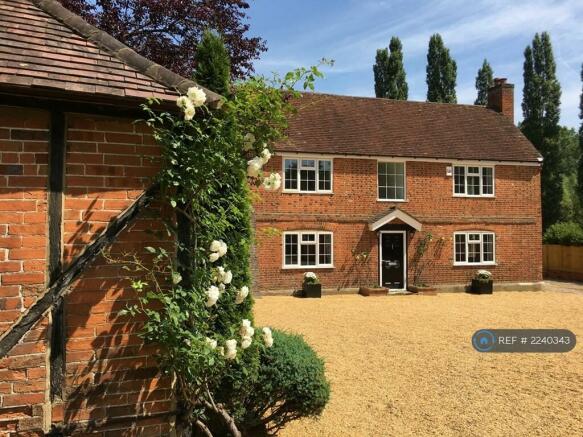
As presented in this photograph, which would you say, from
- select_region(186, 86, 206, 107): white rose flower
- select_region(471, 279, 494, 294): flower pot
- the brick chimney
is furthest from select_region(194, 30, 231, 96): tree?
the brick chimney

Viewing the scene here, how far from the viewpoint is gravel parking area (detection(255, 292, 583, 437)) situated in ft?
18.9

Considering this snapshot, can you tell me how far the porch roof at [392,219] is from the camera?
58.2 ft

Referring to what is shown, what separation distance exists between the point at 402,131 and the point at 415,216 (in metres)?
4.05

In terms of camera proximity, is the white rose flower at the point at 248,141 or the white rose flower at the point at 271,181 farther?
the white rose flower at the point at 271,181

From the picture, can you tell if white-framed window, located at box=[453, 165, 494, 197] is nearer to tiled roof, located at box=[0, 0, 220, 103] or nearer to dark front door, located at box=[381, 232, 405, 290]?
dark front door, located at box=[381, 232, 405, 290]

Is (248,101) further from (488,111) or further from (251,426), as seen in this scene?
(488,111)

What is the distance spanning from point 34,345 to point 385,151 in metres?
16.5

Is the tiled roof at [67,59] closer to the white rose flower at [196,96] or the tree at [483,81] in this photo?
the white rose flower at [196,96]

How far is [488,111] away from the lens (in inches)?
902

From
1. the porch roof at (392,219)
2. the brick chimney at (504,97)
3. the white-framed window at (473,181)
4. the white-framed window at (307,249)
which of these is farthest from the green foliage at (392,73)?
the white-framed window at (307,249)

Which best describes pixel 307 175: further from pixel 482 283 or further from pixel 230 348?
pixel 230 348

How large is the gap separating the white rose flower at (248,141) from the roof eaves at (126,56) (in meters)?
0.38

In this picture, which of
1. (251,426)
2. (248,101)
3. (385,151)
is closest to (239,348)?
(251,426)

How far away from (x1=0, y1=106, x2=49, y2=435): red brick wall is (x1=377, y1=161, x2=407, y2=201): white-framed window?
16111 mm
